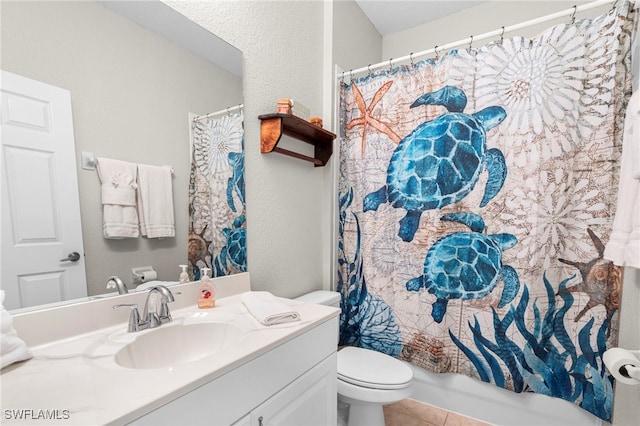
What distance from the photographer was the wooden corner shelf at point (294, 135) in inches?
51.7

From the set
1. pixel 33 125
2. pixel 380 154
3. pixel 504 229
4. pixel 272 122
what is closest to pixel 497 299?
pixel 504 229

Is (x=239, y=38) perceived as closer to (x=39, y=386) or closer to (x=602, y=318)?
(x=39, y=386)

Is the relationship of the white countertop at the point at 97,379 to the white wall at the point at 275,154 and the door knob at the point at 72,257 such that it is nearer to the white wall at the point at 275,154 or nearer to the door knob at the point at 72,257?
the door knob at the point at 72,257

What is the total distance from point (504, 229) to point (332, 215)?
972mm

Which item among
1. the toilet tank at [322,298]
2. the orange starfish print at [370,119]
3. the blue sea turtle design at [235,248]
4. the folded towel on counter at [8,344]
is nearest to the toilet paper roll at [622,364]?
the toilet tank at [322,298]

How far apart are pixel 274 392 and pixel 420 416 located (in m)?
1.25

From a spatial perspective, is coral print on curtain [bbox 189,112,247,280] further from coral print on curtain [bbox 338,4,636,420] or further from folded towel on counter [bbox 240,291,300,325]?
coral print on curtain [bbox 338,4,636,420]

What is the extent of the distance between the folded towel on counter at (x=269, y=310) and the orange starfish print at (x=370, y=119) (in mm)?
1145

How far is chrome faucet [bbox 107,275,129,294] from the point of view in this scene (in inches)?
35.2

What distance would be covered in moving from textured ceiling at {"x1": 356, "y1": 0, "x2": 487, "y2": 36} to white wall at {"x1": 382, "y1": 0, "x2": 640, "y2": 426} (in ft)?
0.19

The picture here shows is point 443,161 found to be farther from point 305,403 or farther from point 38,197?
point 38,197

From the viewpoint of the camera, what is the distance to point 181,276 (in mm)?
1088

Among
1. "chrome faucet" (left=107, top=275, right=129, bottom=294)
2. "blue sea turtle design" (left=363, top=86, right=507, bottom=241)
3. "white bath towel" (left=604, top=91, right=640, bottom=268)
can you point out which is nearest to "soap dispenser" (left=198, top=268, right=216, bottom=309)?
"chrome faucet" (left=107, top=275, right=129, bottom=294)

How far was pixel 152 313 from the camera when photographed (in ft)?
2.98
